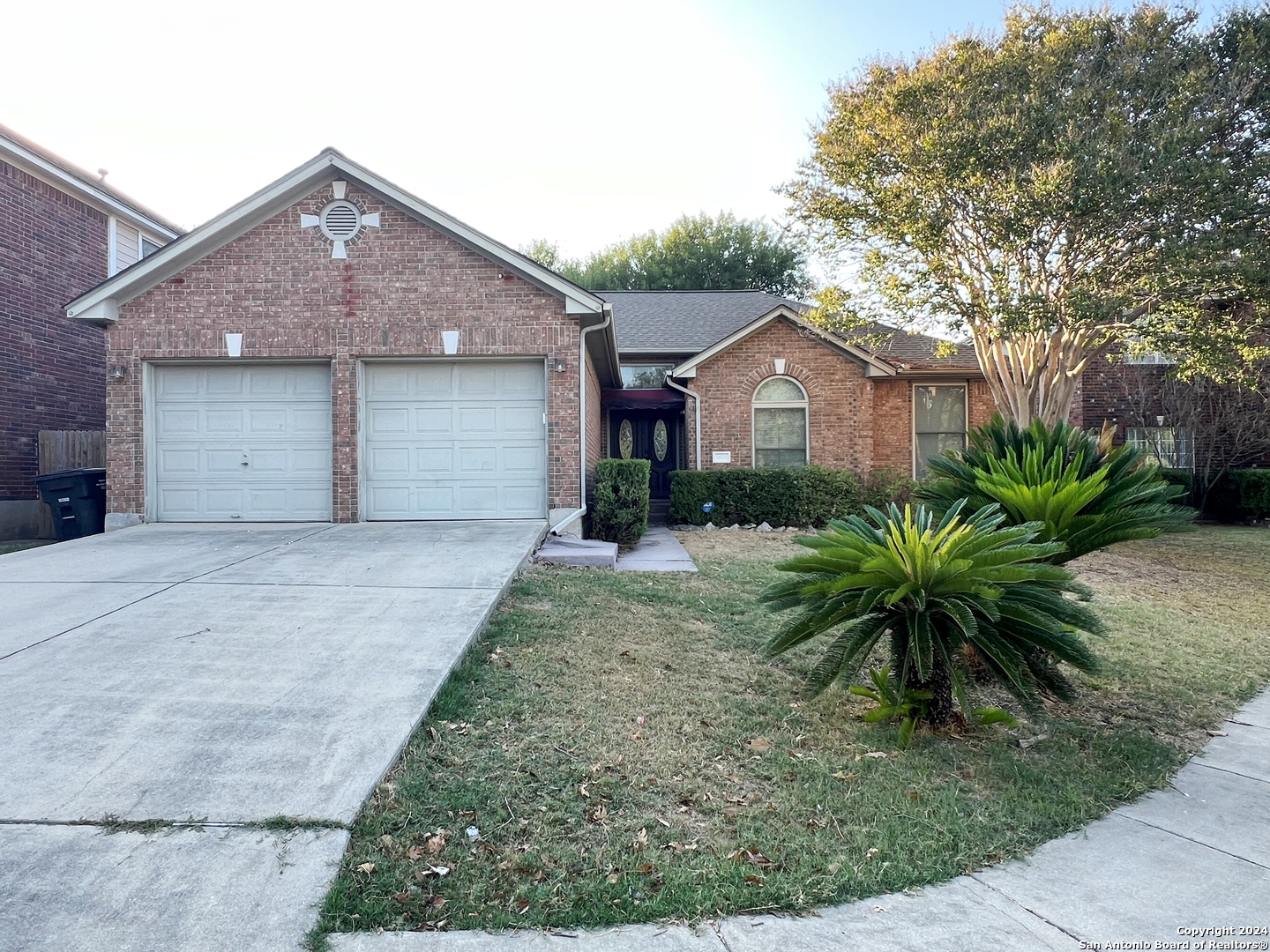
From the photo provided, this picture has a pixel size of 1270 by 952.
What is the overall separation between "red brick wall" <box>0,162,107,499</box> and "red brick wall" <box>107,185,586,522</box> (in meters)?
3.92

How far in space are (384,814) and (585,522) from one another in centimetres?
792

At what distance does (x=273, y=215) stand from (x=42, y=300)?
596 cm

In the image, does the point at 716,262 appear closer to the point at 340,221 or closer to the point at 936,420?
the point at 936,420

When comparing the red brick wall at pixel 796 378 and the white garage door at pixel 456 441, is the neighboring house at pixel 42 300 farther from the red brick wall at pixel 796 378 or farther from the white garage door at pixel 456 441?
the red brick wall at pixel 796 378

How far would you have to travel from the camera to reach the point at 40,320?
42.4 feet

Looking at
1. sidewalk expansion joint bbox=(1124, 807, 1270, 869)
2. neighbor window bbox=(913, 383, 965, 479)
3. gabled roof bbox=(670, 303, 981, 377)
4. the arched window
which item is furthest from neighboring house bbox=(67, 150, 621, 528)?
neighbor window bbox=(913, 383, 965, 479)

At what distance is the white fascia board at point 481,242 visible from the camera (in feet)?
32.7

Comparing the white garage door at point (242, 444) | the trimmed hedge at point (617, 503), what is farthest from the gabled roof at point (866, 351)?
the white garage door at point (242, 444)

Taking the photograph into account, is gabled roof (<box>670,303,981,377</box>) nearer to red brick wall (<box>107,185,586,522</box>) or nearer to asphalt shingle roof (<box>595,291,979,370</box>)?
asphalt shingle roof (<box>595,291,979,370</box>)

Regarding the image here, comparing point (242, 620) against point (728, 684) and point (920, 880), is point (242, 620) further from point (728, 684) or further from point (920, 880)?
point (920, 880)

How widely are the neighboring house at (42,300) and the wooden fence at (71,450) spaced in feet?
2.03

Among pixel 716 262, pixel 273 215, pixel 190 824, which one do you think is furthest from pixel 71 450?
pixel 716 262

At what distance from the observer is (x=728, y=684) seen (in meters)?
4.89

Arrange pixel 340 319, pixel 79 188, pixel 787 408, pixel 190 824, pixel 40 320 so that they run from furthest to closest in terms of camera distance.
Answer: pixel 787 408 < pixel 79 188 < pixel 40 320 < pixel 340 319 < pixel 190 824
